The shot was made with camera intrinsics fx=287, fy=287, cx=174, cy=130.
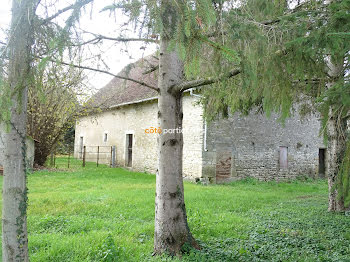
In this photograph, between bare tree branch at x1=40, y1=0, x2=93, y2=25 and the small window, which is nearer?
bare tree branch at x1=40, y1=0, x2=93, y2=25

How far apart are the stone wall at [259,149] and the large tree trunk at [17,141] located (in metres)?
9.07

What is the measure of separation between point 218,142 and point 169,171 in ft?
26.2

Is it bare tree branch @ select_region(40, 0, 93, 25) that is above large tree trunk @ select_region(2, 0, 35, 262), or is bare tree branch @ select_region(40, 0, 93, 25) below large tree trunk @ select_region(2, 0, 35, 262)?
above

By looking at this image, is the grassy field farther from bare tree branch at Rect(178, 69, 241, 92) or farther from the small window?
the small window

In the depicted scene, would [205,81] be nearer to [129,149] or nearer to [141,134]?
[141,134]

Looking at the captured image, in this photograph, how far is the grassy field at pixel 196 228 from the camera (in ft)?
12.7

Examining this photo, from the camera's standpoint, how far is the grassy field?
3868 mm

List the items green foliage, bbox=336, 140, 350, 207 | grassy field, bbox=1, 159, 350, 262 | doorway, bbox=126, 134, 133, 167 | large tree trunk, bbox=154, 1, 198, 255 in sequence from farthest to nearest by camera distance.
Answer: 1. doorway, bbox=126, 134, 133, 167
2. large tree trunk, bbox=154, 1, 198, 255
3. grassy field, bbox=1, 159, 350, 262
4. green foliage, bbox=336, 140, 350, 207

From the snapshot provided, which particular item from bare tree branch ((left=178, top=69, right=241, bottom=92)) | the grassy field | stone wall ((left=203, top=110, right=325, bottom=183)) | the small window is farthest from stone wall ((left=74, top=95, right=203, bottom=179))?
bare tree branch ((left=178, top=69, right=241, bottom=92))

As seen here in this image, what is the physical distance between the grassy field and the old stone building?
364cm

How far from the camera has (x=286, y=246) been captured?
4449 millimetres

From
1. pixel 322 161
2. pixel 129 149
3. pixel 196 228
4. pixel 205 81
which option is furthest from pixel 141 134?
pixel 205 81

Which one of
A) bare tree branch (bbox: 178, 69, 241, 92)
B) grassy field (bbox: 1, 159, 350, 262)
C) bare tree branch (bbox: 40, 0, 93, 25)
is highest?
bare tree branch (bbox: 40, 0, 93, 25)

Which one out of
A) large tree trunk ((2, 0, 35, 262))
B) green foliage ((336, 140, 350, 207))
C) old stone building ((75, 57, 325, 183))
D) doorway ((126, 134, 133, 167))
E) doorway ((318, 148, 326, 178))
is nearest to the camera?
large tree trunk ((2, 0, 35, 262))
